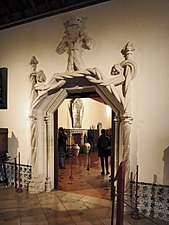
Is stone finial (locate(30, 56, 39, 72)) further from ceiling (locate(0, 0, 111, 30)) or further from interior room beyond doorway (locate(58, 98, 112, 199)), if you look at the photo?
interior room beyond doorway (locate(58, 98, 112, 199))

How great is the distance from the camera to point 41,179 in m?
5.46

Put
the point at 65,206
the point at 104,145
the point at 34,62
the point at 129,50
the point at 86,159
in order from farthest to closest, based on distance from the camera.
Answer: the point at 86,159 → the point at 104,145 → the point at 34,62 → the point at 65,206 → the point at 129,50

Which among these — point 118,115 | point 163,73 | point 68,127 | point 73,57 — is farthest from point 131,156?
point 68,127

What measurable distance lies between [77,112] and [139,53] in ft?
23.7

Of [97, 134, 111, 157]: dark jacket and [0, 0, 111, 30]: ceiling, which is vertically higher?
[0, 0, 111, 30]: ceiling

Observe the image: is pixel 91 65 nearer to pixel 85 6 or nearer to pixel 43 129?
pixel 85 6

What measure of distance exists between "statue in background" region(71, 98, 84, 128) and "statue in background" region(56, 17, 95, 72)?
20.6 ft

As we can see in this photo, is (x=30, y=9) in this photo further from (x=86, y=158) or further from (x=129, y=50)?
(x=86, y=158)

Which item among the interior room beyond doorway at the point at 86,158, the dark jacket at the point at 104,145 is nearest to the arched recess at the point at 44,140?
the interior room beyond doorway at the point at 86,158

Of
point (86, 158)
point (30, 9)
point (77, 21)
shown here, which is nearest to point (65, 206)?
point (77, 21)

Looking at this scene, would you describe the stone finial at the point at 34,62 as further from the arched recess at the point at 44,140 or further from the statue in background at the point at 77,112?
the statue in background at the point at 77,112

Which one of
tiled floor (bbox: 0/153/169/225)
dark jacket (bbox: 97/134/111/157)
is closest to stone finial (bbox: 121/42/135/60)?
tiled floor (bbox: 0/153/169/225)

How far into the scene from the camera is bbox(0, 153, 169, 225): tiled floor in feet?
13.1

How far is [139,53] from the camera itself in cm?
436
